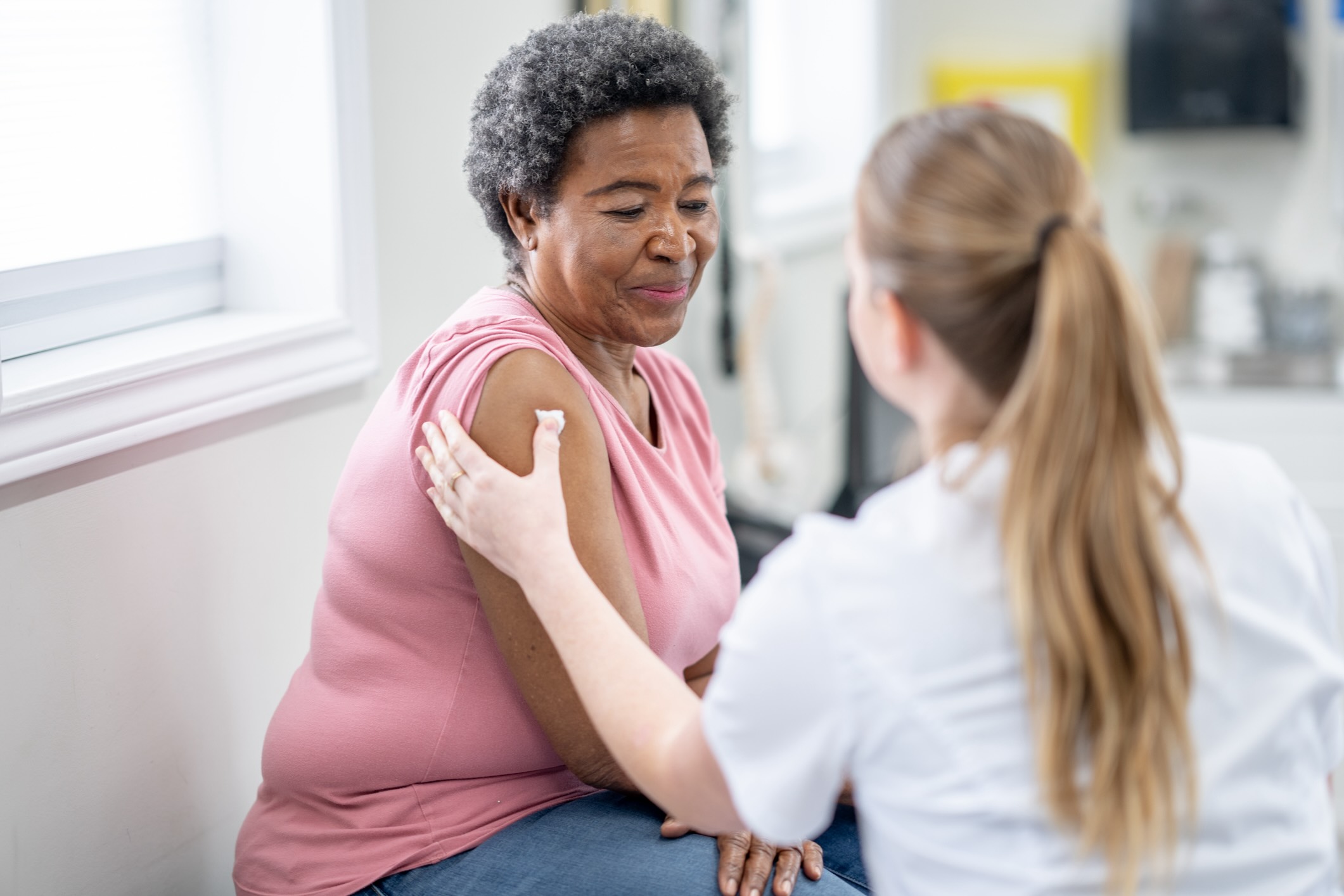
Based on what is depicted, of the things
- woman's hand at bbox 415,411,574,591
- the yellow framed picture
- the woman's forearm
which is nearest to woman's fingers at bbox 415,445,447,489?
woman's hand at bbox 415,411,574,591

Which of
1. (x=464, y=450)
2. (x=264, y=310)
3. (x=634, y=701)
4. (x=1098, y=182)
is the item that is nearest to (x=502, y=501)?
(x=464, y=450)

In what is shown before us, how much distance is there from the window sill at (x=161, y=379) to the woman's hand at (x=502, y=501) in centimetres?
35

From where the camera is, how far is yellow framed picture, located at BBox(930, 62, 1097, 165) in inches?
138

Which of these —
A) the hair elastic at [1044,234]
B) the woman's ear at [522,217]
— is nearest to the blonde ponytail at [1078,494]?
the hair elastic at [1044,234]

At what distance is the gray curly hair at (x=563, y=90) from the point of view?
1.24m

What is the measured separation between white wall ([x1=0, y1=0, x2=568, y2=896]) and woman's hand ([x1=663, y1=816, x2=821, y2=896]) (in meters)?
0.57

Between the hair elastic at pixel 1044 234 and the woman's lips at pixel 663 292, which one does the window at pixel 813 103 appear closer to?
the woman's lips at pixel 663 292

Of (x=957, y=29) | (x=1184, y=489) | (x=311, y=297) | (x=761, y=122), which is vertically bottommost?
(x=1184, y=489)

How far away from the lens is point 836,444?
155 inches

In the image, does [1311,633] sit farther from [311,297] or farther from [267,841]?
[311,297]

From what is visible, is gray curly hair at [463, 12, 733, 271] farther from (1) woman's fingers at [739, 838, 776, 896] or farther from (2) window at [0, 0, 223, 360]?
(1) woman's fingers at [739, 838, 776, 896]

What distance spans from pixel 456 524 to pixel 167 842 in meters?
0.59

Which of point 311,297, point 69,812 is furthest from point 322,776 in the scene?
point 311,297

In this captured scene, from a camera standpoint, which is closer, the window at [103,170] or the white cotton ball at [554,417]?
the white cotton ball at [554,417]
